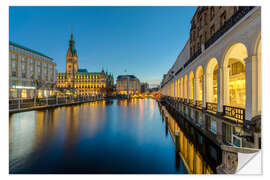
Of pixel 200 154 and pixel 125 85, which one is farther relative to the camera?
pixel 125 85

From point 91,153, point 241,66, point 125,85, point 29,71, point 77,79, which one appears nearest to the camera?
point 91,153

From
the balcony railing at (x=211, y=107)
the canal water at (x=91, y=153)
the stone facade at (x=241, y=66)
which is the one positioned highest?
the stone facade at (x=241, y=66)

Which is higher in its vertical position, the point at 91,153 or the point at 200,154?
the point at 200,154

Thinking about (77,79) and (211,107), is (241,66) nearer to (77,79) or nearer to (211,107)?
(211,107)

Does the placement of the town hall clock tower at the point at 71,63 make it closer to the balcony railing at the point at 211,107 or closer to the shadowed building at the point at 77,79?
the shadowed building at the point at 77,79

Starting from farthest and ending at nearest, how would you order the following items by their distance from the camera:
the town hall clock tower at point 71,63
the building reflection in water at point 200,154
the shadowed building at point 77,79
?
1. the shadowed building at point 77,79
2. the town hall clock tower at point 71,63
3. the building reflection in water at point 200,154

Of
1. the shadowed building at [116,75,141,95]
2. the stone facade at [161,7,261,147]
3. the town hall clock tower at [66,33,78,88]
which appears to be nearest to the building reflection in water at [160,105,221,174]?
the stone facade at [161,7,261,147]

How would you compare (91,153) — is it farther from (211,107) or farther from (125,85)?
(125,85)

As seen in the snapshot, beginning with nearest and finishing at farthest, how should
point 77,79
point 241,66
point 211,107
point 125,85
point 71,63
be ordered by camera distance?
point 211,107, point 241,66, point 71,63, point 77,79, point 125,85

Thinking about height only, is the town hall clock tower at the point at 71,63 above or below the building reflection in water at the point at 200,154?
above

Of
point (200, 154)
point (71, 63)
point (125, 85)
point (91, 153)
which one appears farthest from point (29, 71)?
point (125, 85)

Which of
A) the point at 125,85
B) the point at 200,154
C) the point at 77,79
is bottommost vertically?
the point at 200,154

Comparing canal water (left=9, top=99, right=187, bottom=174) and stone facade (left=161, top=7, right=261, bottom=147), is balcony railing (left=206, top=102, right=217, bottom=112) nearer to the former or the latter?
stone facade (left=161, top=7, right=261, bottom=147)

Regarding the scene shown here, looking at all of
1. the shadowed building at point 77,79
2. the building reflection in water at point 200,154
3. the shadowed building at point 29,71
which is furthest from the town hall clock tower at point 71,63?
the building reflection in water at point 200,154
